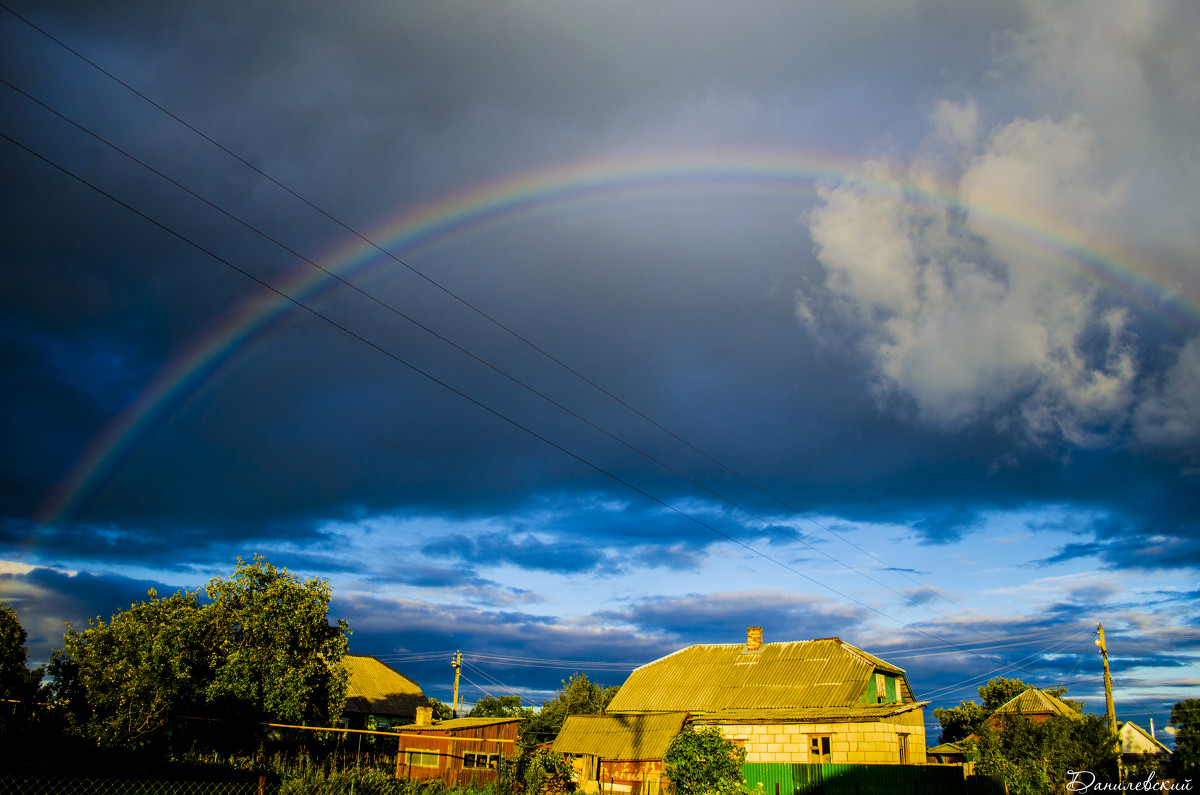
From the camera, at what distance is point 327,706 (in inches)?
1256

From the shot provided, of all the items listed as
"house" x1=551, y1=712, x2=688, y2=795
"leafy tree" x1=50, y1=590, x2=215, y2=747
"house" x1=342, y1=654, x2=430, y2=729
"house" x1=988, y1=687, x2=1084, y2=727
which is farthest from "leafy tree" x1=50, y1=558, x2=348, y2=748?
"house" x1=988, y1=687, x2=1084, y2=727

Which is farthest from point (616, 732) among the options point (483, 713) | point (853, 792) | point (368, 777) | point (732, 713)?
point (483, 713)

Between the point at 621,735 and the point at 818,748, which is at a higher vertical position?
the point at 621,735

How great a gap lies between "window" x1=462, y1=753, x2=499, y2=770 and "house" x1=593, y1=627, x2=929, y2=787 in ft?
30.3

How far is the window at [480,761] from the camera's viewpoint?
3362 centimetres

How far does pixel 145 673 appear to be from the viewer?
27.8 metres

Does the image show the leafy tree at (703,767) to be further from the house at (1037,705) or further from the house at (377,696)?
the house at (1037,705)

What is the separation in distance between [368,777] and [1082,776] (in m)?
33.9

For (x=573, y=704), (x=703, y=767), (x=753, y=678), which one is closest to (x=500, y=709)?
(x=573, y=704)

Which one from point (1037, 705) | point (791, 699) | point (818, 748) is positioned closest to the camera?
point (818, 748)

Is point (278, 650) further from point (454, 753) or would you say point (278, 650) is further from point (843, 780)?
point (843, 780)

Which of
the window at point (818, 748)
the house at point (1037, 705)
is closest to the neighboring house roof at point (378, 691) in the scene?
the window at point (818, 748)

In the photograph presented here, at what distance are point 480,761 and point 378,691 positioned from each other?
29.8 metres

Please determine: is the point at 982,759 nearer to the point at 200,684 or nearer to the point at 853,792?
the point at 853,792
